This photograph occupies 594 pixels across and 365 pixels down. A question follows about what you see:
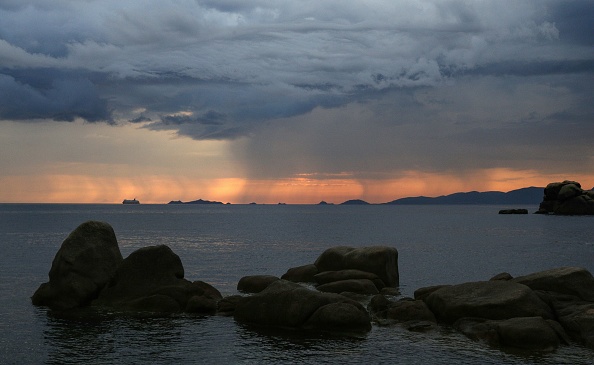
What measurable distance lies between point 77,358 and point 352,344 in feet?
29.3

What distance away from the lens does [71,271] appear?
28.4 meters

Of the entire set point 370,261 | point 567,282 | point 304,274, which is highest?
point 370,261

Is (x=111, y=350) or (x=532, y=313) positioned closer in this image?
(x=111, y=350)

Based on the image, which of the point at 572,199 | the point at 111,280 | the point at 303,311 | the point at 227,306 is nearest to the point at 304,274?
the point at 227,306

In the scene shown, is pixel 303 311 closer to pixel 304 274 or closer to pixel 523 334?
pixel 523 334

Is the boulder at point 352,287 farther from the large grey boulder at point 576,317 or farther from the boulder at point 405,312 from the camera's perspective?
the large grey boulder at point 576,317

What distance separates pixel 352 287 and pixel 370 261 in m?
4.04

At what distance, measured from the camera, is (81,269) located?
28.7 metres

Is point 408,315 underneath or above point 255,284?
underneath

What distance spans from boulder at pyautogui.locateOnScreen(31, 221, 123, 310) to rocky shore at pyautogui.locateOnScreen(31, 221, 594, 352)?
5cm

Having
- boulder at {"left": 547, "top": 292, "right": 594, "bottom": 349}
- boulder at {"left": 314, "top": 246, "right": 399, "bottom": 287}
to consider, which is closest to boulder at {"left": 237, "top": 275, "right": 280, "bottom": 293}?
boulder at {"left": 314, "top": 246, "right": 399, "bottom": 287}

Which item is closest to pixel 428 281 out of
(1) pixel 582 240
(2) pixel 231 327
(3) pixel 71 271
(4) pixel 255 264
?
(4) pixel 255 264

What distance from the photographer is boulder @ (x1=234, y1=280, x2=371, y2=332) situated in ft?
74.6

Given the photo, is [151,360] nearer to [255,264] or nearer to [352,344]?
[352,344]
